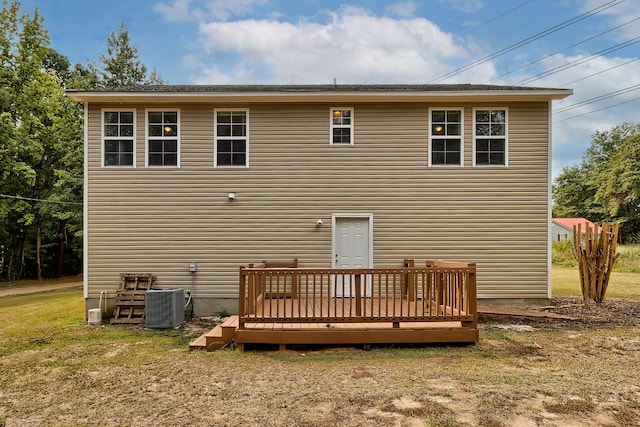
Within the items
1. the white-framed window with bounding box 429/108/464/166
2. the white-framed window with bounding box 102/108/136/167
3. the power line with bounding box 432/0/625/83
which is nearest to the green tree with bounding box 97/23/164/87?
the white-framed window with bounding box 102/108/136/167

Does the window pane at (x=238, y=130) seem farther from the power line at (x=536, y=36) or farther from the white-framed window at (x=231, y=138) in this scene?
the power line at (x=536, y=36)

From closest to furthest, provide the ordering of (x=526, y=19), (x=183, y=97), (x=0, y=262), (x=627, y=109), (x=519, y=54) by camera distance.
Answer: (x=183, y=97) → (x=0, y=262) → (x=526, y=19) → (x=519, y=54) → (x=627, y=109)

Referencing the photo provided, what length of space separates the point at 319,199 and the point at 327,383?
15.1ft

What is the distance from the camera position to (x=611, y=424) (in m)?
3.31

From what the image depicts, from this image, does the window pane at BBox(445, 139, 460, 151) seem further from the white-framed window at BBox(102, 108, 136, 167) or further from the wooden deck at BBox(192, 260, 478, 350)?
the white-framed window at BBox(102, 108, 136, 167)

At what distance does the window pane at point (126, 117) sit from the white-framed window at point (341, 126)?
434cm

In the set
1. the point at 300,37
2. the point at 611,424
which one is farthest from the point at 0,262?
the point at 611,424

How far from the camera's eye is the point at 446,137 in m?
8.38

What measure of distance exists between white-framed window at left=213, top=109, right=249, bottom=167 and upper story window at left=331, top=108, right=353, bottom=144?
1.88m

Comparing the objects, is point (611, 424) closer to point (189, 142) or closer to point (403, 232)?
point (403, 232)

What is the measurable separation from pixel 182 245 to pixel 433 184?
5588mm

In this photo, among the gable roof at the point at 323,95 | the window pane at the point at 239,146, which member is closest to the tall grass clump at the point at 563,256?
the gable roof at the point at 323,95

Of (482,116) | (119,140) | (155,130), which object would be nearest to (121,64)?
(119,140)

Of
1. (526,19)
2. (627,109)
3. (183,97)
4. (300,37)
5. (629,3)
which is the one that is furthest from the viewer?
(627,109)
